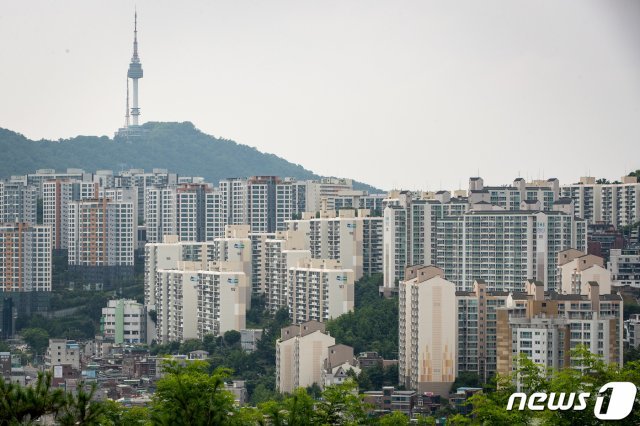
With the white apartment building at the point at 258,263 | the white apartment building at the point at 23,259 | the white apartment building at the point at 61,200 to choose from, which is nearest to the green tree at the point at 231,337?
the white apartment building at the point at 258,263

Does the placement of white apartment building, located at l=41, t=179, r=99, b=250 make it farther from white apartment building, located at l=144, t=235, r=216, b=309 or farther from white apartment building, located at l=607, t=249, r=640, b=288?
white apartment building, located at l=607, t=249, r=640, b=288

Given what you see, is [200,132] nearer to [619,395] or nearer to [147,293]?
[147,293]

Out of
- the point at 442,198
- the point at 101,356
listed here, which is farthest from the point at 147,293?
the point at 442,198

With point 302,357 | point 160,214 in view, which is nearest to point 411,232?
point 302,357

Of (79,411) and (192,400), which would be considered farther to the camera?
(192,400)

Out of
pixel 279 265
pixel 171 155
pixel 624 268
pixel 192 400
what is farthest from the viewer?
pixel 171 155

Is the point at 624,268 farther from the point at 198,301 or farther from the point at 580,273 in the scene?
the point at 198,301

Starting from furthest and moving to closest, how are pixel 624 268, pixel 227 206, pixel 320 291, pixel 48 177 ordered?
pixel 48 177 → pixel 227 206 → pixel 320 291 → pixel 624 268
